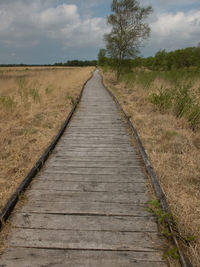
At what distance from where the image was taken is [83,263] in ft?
5.49

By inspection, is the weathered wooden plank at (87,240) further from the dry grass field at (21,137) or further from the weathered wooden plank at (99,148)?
the weathered wooden plank at (99,148)

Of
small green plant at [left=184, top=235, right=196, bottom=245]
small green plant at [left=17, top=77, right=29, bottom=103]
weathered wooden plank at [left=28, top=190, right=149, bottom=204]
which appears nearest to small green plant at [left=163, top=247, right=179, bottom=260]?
small green plant at [left=184, top=235, right=196, bottom=245]

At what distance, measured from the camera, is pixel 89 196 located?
2.61 meters

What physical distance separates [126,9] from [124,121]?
57.6 feet

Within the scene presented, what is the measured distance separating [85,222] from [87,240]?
250 millimetres

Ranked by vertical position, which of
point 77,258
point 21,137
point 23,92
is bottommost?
point 77,258

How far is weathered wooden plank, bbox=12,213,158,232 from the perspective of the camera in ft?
6.75

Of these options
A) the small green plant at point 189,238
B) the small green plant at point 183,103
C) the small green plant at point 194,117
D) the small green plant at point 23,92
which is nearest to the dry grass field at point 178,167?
the small green plant at point 189,238

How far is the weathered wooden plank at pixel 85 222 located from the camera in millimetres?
2059

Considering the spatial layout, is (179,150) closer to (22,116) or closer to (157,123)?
(157,123)

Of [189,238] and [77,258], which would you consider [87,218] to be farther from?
[189,238]

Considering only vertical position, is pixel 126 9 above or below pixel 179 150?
above

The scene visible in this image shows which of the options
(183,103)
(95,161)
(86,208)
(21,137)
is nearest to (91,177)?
(95,161)

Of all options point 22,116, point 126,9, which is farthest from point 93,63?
point 22,116
